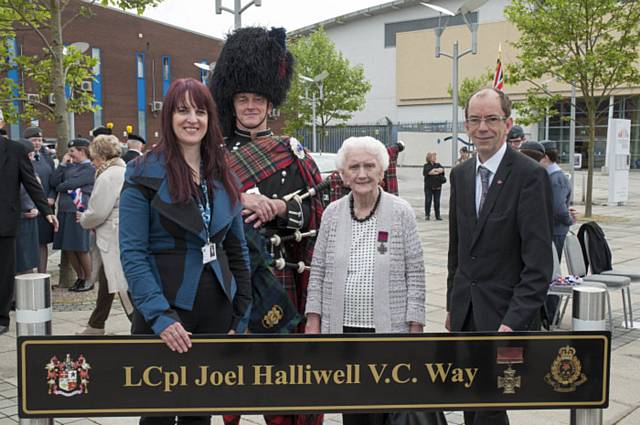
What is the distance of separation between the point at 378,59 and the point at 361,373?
55.5 m

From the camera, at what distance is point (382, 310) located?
3125 millimetres

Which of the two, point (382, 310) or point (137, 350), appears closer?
point (137, 350)

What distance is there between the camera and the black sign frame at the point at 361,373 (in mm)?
2242

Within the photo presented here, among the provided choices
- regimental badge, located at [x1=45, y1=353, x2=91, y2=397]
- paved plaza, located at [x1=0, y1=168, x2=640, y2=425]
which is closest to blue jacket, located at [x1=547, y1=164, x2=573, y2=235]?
paved plaza, located at [x1=0, y1=168, x2=640, y2=425]

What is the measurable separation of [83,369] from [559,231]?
19.1 ft

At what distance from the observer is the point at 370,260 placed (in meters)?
3.17

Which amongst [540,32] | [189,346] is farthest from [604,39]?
[189,346]

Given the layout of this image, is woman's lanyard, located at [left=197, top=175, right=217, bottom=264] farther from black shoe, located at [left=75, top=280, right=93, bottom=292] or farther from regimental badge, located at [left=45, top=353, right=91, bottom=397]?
black shoe, located at [left=75, top=280, right=93, bottom=292]

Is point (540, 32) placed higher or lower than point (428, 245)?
higher

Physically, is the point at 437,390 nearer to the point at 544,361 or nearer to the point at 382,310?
the point at 544,361

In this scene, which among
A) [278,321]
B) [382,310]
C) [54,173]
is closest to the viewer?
[382,310]

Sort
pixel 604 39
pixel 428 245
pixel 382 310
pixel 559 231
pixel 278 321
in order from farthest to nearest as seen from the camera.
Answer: pixel 604 39 → pixel 428 245 → pixel 559 231 → pixel 278 321 → pixel 382 310

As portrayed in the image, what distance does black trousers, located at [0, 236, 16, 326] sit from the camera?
5992mm

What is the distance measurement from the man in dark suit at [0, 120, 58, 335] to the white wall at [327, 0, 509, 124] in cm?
4739
